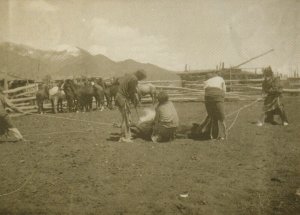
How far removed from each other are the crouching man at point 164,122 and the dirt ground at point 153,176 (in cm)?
30

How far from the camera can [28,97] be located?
17.7 meters

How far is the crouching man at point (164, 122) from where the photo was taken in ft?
26.1

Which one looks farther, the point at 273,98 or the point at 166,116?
the point at 273,98

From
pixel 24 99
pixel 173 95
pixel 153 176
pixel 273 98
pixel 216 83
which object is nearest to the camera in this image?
pixel 153 176

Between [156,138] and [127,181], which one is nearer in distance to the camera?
[127,181]

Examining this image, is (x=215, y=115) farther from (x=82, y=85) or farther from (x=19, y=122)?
(x=82, y=85)

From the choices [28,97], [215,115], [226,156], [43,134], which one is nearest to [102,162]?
[226,156]

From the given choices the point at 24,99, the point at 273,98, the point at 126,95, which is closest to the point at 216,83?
the point at 126,95

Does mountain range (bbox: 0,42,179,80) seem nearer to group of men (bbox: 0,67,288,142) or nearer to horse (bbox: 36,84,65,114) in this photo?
horse (bbox: 36,84,65,114)

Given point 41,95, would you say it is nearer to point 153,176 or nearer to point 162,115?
point 162,115

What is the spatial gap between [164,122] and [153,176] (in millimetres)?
2533

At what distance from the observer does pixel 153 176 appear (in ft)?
18.2

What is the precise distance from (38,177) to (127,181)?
148 cm

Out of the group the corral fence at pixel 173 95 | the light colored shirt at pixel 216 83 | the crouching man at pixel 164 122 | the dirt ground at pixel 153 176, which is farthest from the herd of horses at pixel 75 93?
the crouching man at pixel 164 122
